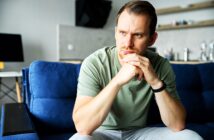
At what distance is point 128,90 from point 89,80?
0.71 ft

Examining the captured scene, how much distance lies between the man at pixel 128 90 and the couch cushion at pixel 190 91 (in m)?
0.67

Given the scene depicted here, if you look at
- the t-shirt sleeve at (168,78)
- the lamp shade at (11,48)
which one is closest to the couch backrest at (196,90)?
the t-shirt sleeve at (168,78)

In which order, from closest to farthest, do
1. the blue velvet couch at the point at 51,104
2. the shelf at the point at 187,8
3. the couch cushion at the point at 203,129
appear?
the blue velvet couch at the point at 51,104, the couch cushion at the point at 203,129, the shelf at the point at 187,8

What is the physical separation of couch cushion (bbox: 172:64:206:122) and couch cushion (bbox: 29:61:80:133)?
829mm

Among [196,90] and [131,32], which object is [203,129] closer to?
[196,90]

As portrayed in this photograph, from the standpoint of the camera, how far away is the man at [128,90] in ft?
3.56

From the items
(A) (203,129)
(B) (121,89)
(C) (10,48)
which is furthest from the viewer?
(C) (10,48)

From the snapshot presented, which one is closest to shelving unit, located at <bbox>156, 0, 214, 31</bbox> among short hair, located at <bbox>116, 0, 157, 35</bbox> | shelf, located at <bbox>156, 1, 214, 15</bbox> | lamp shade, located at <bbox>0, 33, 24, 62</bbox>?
shelf, located at <bbox>156, 1, 214, 15</bbox>

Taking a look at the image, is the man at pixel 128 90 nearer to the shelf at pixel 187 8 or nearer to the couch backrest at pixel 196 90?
the couch backrest at pixel 196 90

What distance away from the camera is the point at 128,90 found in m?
1.26

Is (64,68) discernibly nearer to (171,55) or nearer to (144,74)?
(144,74)

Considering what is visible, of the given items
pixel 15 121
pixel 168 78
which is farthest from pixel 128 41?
pixel 15 121

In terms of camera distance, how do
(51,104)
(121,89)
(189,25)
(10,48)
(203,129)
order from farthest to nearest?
(189,25) < (10,48) < (203,129) < (51,104) < (121,89)

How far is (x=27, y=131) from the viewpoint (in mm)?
1130
